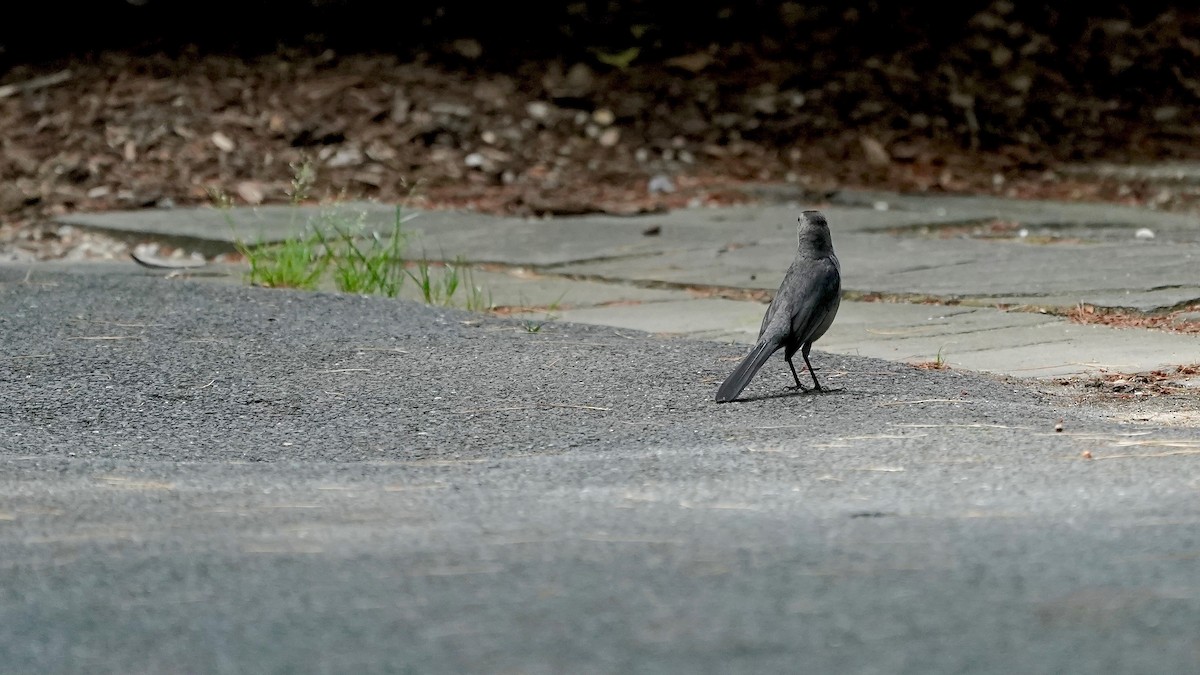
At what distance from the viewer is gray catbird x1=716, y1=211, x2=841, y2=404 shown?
364 centimetres

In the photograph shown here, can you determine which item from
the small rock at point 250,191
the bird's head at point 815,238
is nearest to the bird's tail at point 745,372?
the bird's head at point 815,238

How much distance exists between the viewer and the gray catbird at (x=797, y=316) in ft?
12.0

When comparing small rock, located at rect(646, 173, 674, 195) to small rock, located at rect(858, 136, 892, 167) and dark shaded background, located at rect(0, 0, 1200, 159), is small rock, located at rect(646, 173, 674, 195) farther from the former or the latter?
dark shaded background, located at rect(0, 0, 1200, 159)

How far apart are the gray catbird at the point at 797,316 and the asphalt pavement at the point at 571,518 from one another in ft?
0.29

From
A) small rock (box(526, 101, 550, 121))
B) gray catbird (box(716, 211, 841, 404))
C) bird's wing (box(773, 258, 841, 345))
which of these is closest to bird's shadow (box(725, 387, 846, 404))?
gray catbird (box(716, 211, 841, 404))

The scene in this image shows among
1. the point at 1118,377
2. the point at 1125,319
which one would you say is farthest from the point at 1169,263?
the point at 1118,377

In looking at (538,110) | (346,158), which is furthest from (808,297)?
(538,110)

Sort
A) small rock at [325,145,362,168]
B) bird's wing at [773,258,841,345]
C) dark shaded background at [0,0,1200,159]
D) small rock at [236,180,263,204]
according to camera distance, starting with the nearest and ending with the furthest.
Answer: bird's wing at [773,258,841,345] → small rock at [236,180,263,204] → small rock at [325,145,362,168] → dark shaded background at [0,0,1200,159]

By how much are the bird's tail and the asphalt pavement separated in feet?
0.13

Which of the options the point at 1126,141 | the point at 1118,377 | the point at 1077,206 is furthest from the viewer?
the point at 1126,141

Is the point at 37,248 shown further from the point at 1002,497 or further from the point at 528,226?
the point at 1002,497

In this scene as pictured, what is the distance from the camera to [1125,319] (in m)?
4.91

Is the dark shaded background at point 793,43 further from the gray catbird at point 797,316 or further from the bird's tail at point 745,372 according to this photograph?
the bird's tail at point 745,372

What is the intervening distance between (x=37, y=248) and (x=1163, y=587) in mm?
6157
